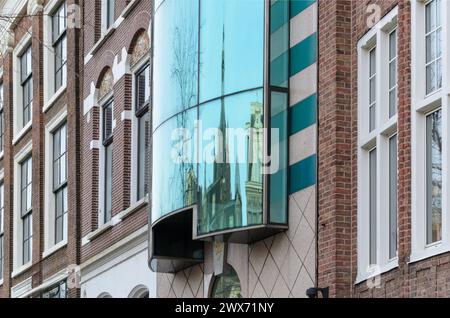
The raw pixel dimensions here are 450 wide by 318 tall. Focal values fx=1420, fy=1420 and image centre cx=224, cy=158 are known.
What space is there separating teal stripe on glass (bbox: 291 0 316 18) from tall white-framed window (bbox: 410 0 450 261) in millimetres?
3489

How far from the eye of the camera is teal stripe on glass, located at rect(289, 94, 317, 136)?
65.6 ft

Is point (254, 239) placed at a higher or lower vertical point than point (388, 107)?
lower

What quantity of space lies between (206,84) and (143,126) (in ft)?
18.7

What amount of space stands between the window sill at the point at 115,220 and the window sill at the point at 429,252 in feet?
32.2

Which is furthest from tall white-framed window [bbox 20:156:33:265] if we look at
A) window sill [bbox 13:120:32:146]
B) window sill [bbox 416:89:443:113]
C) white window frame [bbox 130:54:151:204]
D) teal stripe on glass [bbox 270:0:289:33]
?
window sill [bbox 416:89:443:113]

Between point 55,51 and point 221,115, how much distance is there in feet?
42.2

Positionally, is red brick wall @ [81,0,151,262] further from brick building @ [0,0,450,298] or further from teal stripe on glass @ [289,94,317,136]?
teal stripe on glass @ [289,94,317,136]

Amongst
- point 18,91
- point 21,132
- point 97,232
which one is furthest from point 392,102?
point 18,91

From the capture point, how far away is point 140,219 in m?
26.1

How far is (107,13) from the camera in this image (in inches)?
1190

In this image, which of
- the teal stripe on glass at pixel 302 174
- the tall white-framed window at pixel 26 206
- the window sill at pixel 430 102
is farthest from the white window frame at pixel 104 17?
the window sill at pixel 430 102

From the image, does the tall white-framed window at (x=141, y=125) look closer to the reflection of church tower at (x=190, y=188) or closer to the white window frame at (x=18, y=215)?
the reflection of church tower at (x=190, y=188)
